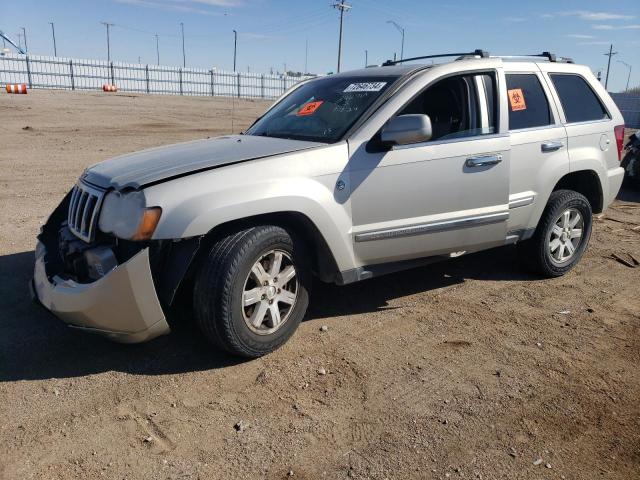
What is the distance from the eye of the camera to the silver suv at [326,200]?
3287mm

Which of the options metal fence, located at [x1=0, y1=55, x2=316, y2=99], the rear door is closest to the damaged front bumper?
the rear door

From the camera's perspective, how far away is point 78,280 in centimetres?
346

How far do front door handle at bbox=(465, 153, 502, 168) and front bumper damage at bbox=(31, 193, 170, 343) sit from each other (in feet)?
8.13

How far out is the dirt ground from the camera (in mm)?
2742

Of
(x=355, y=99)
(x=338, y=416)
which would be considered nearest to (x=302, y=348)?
(x=338, y=416)

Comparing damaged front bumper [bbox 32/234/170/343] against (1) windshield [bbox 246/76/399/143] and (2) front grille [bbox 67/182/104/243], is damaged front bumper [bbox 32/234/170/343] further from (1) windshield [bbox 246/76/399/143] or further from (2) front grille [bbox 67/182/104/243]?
(1) windshield [bbox 246/76/399/143]

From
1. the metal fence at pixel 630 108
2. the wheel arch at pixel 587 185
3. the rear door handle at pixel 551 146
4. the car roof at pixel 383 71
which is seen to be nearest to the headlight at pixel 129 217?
the car roof at pixel 383 71

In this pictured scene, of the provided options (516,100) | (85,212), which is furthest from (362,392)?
(516,100)

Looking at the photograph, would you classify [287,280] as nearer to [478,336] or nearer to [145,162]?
[145,162]

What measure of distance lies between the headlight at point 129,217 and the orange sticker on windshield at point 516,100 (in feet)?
10.0

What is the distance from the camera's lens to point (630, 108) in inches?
1363

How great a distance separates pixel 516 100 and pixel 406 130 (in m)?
1.45

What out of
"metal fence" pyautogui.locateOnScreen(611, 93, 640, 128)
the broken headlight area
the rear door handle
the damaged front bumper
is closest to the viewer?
the damaged front bumper

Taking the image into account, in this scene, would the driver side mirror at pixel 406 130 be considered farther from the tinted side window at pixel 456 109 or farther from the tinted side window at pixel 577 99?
the tinted side window at pixel 577 99
